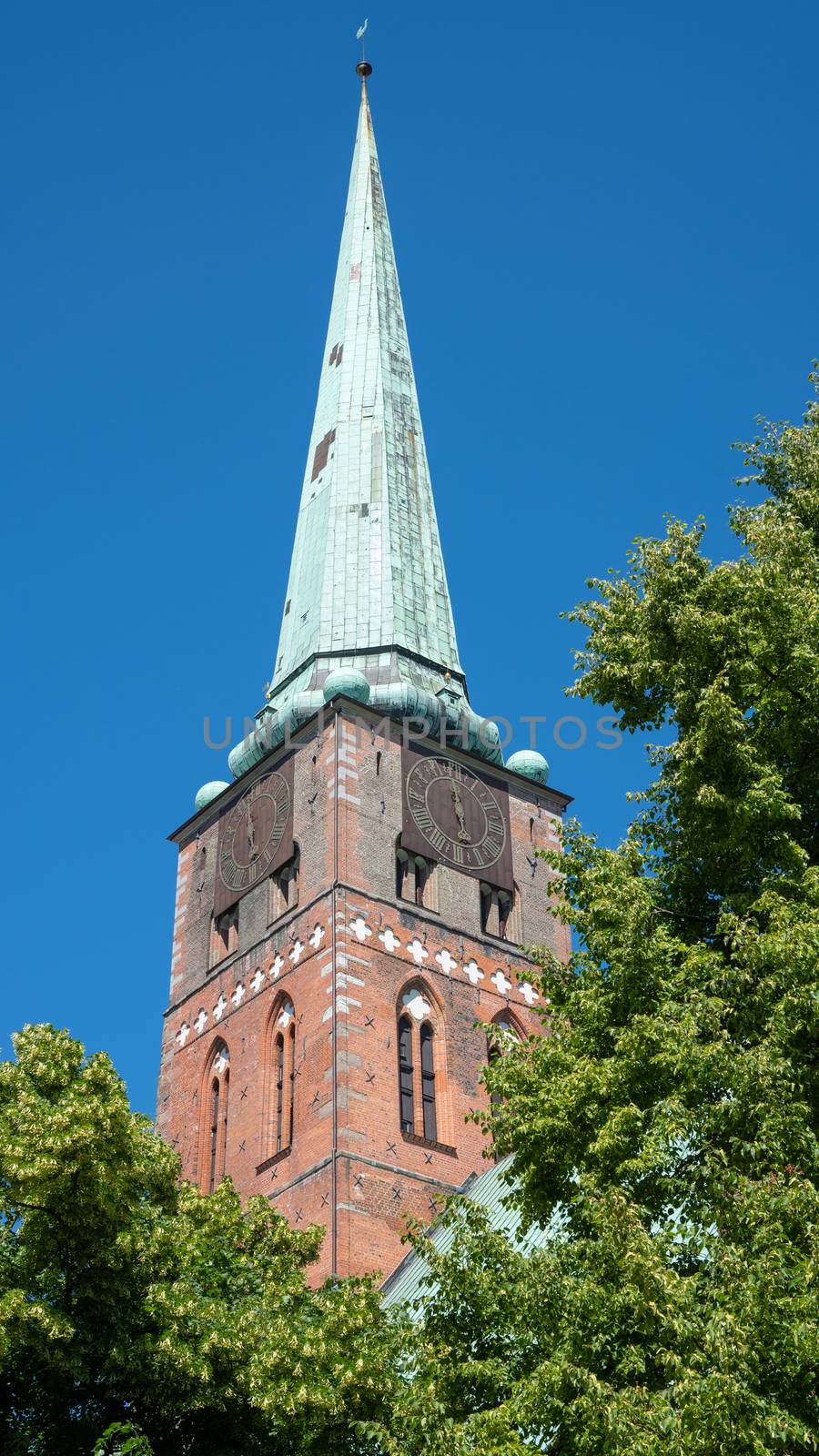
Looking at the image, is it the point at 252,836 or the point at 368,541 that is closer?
the point at 252,836

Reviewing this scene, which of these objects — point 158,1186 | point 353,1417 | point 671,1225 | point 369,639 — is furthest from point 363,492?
point 671,1225

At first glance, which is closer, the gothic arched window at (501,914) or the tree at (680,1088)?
the tree at (680,1088)

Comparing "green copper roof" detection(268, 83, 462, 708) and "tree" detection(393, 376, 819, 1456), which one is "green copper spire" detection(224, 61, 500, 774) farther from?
"tree" detection(393, 376, 819, 1456)

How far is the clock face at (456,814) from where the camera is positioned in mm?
35281

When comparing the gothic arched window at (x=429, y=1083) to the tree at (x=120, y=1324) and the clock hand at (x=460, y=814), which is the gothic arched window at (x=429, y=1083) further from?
the tree at (x=120, y=1324)

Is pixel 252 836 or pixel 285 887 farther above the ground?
pixel 252 836

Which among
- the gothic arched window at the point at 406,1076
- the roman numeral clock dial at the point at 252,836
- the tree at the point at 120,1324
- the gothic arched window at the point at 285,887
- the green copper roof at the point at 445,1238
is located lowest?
the tree at the point at 120,1324

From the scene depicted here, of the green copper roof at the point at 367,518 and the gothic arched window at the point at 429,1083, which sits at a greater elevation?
the green copper roof at the point at 367,518

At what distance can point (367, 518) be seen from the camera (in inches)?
1635

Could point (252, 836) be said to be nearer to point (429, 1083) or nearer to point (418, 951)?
point (418, 951)

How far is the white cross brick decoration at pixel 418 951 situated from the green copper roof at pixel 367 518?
252 inches

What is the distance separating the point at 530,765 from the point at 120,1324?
73.4 feet

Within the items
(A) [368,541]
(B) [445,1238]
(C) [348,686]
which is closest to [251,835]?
(C) [348,686]

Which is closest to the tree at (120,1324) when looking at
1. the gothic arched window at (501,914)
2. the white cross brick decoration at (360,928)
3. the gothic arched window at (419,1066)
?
the gothic arched window at (419,1066)
